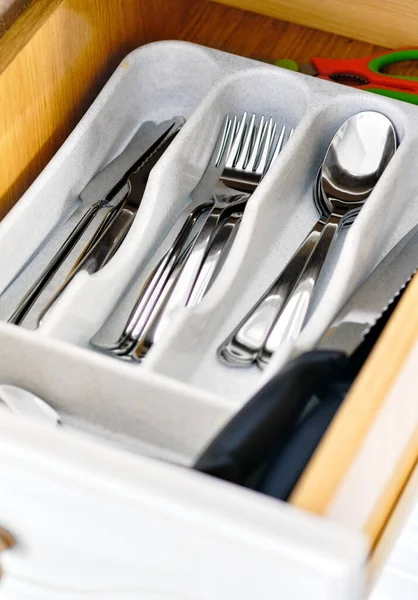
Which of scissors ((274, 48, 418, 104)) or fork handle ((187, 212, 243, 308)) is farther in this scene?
scissors ((274, 48, 418, 104))

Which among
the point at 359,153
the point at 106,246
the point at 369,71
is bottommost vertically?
the point at 106,246

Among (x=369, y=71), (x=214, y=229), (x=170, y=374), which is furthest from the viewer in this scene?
(x=369, y=71)

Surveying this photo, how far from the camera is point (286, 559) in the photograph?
36cm

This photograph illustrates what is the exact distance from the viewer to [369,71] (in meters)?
0.86

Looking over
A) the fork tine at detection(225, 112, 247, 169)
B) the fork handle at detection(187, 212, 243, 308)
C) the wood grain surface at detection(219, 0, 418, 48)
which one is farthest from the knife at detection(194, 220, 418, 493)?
the wood grain surface at detection(219, 0, 418, 48)

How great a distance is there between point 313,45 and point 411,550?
54 centimetres

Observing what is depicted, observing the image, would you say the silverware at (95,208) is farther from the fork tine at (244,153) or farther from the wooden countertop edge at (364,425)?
the wooden countertop edge at (364,425)

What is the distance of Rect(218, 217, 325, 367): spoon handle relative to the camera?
646 millimetres

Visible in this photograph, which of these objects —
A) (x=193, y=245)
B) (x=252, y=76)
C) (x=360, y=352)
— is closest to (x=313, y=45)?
(x=252, y=76)

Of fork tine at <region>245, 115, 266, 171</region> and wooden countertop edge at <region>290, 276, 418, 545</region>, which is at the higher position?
fork tine at <region>245, 115, 266, 171</region>

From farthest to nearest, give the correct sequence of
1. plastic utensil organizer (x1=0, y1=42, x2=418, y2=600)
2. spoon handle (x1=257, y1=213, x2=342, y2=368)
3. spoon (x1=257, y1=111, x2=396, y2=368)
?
spoon (x1=257, y1=111, x2=396, y2=368), spoon handle (x1=257, y1=213, x2=342, y2=368), plastic utensil organizer (x1=0, y1=42, x2=418, y2=600)

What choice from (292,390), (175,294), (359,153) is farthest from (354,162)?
(292,390)

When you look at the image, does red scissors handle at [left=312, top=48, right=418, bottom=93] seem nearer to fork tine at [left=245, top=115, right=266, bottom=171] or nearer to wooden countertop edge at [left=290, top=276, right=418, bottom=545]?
fork tine at [left=245, top=115, right=266, bottom=171]

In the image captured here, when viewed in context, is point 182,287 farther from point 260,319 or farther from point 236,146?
point 236,146
